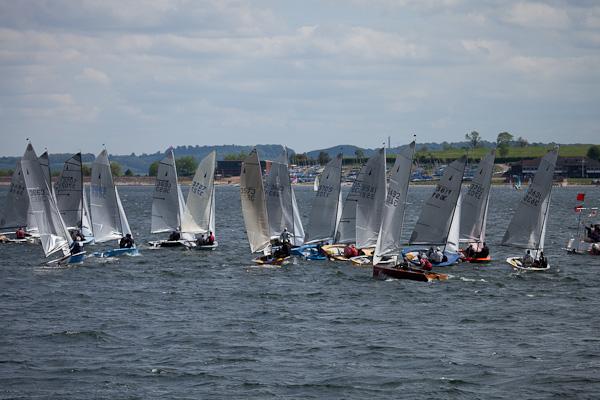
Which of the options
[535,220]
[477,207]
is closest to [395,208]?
[477,207]

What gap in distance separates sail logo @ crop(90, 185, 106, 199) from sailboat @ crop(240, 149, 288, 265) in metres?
14.3

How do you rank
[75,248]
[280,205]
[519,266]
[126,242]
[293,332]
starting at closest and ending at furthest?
[293,332] < [519,266] < [75,248] < [280,205] < [126,242]

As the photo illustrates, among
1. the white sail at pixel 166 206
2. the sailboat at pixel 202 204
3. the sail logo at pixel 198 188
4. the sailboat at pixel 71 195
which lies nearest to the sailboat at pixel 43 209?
the sailboat at pixel 71 195

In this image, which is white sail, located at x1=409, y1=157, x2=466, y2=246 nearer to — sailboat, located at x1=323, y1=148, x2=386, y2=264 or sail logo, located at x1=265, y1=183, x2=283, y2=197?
sailboat, located at x1=323, y1=148, x2=386, y2=264

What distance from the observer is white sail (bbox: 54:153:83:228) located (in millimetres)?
74312

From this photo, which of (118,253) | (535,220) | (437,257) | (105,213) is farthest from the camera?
(105,213)

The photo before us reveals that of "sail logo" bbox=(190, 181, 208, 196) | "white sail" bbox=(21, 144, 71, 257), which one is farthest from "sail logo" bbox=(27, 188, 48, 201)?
"sail logo" bbox=(190, 181, 208, 196)

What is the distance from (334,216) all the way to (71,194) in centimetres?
2079

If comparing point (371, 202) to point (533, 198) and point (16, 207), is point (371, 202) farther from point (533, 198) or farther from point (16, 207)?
point (16, 207)

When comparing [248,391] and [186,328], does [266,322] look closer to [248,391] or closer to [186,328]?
[186,328]

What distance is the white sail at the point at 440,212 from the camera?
204 ft

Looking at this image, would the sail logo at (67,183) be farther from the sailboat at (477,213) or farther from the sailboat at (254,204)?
the sailboat at (477,213)

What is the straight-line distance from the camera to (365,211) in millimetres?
63844

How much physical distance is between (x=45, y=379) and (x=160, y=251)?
39885 millimetres
